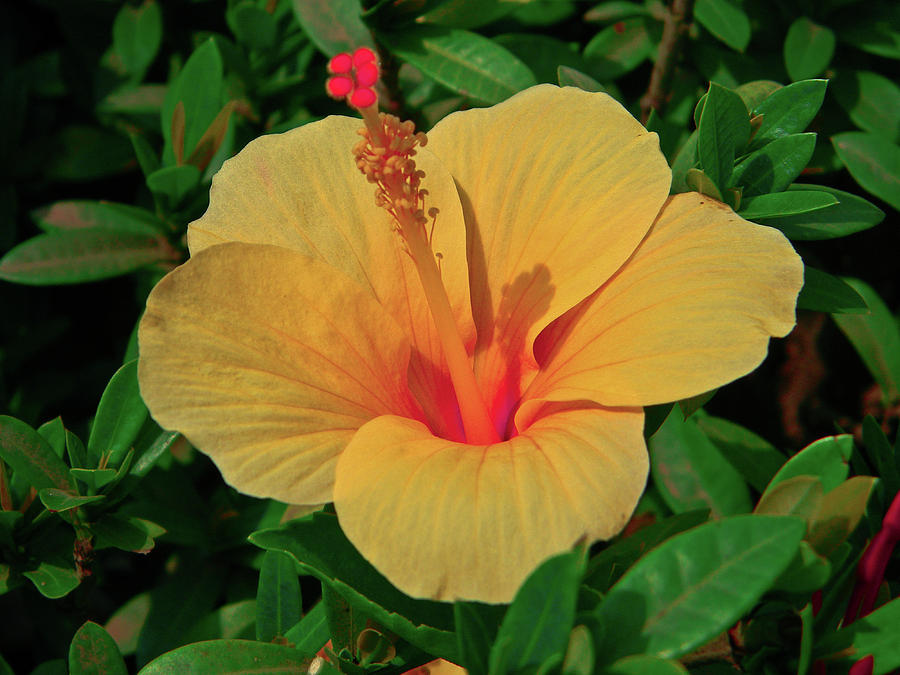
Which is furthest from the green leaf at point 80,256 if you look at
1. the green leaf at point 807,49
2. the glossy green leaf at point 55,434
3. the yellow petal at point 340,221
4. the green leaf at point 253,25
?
the green leaf at point 807,49

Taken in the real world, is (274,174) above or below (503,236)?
above

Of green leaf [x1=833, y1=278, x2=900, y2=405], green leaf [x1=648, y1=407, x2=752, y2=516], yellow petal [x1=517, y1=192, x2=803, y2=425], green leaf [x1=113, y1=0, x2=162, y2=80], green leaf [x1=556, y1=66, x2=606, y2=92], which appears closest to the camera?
yellow petal [x1=517, y1=192, x2=803, y2=425]

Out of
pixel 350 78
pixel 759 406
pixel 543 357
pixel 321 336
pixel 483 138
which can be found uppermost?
pixel 350 78

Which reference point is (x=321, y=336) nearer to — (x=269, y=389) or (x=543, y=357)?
(x=269, y=389)

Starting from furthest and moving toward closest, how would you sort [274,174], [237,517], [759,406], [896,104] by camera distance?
[759,406] < [896,104] < [237,517] < [274,174]

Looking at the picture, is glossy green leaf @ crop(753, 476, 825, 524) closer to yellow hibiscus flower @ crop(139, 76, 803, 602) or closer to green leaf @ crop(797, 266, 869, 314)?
yellow hibiscus flower @ crop(139, 76, 803, 602)

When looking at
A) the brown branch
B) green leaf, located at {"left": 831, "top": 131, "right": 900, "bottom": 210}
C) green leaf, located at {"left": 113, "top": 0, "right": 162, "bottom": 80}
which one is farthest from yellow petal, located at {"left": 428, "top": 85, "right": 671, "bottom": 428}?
green leaf, located at {"left": 113, "top": 0, "right": 162, "bottom": 80}

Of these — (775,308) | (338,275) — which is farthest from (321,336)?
(775,308)
